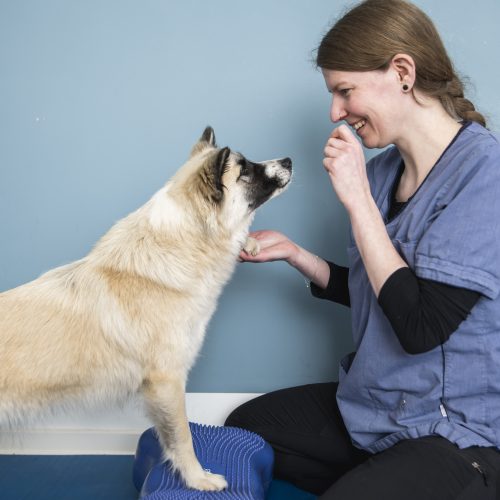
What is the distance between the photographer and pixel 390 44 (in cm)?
125

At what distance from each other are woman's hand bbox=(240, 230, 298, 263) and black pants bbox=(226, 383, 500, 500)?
0.50 m

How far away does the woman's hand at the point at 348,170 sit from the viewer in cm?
124

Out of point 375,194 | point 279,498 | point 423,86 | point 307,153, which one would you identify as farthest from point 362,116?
point 279,498

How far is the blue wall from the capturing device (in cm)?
184

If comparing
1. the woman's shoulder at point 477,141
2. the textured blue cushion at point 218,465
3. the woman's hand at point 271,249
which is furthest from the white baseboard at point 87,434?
the woman's shoulder at point 477,141

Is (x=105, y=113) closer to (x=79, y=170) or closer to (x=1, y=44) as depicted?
(x=79, y=170)

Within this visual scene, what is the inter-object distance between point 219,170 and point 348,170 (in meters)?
0.32

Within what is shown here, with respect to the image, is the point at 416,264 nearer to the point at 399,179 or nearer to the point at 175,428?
the point at 399,179

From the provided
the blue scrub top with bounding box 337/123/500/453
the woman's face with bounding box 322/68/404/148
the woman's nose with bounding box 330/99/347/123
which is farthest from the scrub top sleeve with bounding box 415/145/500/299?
the woman's nose with bounding box 330/99/347/123

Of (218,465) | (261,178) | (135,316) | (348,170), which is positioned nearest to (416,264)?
(348,170)

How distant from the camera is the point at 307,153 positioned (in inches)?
75.2

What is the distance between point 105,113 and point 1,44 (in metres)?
0.44

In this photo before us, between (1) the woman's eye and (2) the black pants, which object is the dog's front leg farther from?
(1) the woman's eye

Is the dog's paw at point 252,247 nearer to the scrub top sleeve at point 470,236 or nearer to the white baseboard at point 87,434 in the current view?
the scrub top sleeve at point 470,236
